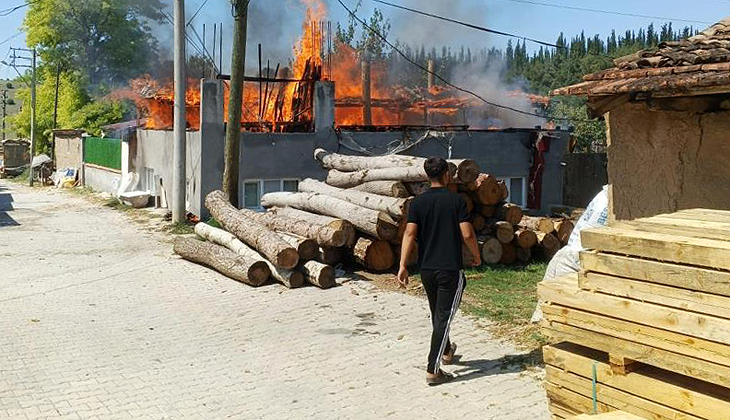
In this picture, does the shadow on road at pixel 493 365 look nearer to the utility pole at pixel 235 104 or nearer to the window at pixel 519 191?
the utility pole at pixel 235 104

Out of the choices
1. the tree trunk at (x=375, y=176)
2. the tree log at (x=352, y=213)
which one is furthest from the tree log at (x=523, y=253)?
the tree log at (x=352, y=213)

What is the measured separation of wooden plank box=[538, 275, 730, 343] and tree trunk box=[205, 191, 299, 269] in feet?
22.3

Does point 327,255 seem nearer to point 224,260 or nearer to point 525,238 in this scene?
point 224,260

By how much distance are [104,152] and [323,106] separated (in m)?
14.5

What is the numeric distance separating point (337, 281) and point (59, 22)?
144 feet

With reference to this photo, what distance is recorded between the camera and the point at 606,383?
14.6ft

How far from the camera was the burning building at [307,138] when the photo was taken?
17.9 meters

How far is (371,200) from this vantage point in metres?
12.1

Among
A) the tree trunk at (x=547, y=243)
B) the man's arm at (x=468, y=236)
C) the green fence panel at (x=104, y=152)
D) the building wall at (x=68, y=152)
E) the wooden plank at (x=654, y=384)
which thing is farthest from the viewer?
the building wall at (x=68, y=152)

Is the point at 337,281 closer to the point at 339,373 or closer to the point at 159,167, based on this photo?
the point at 339,373

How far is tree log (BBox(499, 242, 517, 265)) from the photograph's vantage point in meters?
12.7

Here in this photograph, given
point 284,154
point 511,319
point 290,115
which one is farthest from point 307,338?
point 290,115

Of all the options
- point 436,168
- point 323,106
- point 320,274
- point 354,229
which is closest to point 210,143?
point 323,106

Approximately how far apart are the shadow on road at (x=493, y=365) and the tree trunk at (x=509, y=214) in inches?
205
